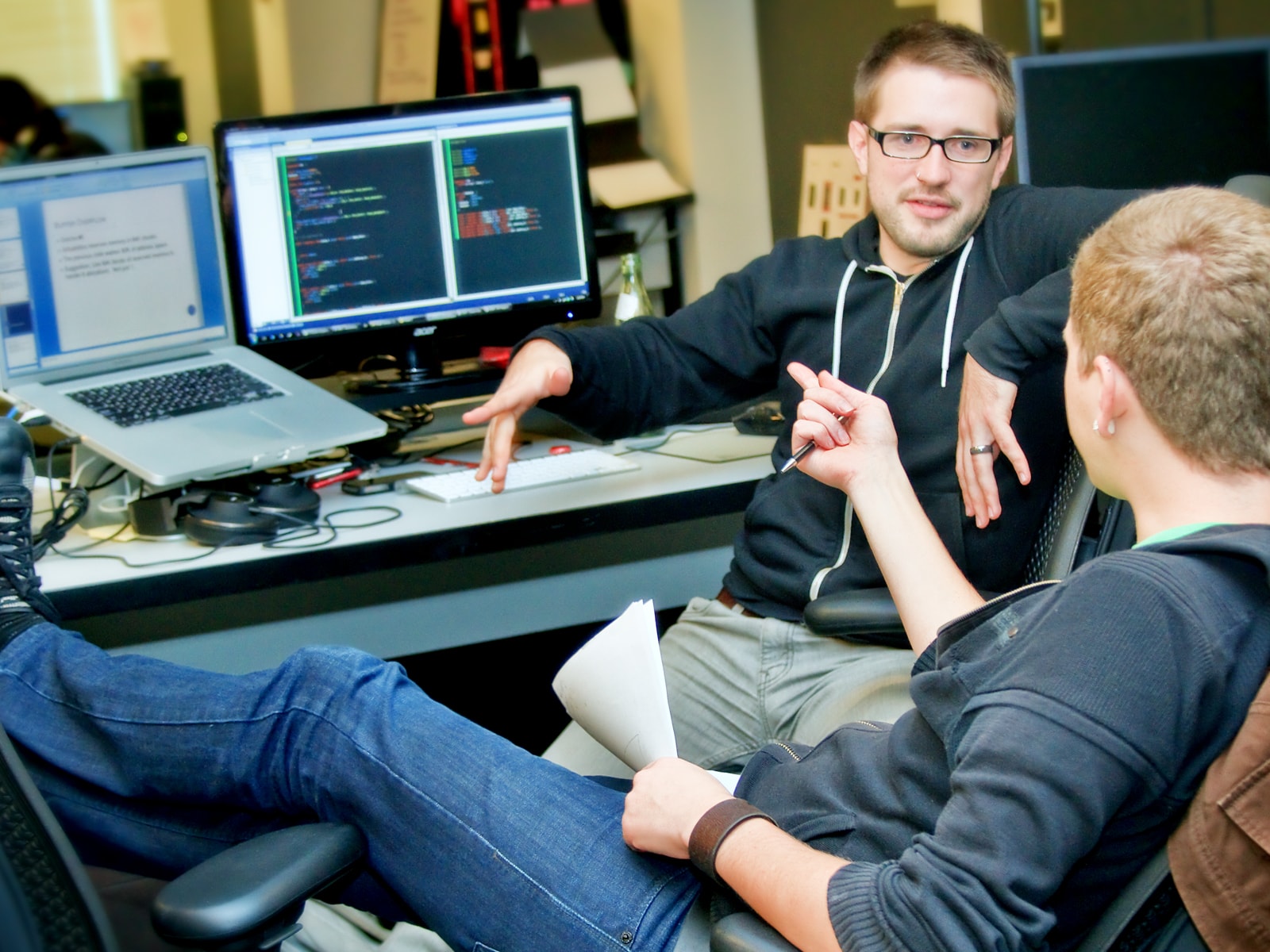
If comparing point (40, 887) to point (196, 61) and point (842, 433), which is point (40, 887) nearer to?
point (842, 433)

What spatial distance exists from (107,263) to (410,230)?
17.8 inches

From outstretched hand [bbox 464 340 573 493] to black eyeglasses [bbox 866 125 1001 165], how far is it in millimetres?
499

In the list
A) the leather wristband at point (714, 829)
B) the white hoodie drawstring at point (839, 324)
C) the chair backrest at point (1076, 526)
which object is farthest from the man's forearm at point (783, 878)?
the white hoodie drawstring at point (839, 324)

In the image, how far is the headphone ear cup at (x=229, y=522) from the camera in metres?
1.65

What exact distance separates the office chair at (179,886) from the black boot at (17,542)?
1.68 ft

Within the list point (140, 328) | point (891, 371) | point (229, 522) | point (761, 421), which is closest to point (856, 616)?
point (891, 371)

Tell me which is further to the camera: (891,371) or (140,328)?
(140,328)

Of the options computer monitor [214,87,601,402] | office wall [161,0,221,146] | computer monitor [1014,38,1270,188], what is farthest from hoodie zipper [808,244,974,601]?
office wall [161,0,221,146]

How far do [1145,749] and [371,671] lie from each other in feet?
2.50

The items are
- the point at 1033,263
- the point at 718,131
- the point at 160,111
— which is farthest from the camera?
the point at 160,111

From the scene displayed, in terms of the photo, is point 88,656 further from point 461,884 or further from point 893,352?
point 893,352

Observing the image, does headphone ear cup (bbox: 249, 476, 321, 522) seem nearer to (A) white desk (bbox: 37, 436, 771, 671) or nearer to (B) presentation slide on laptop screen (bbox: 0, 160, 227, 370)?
(A) white desk (bbox: 37, 436, 771, 671)

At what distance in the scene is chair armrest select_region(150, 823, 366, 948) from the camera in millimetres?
888

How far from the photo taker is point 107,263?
183cm
